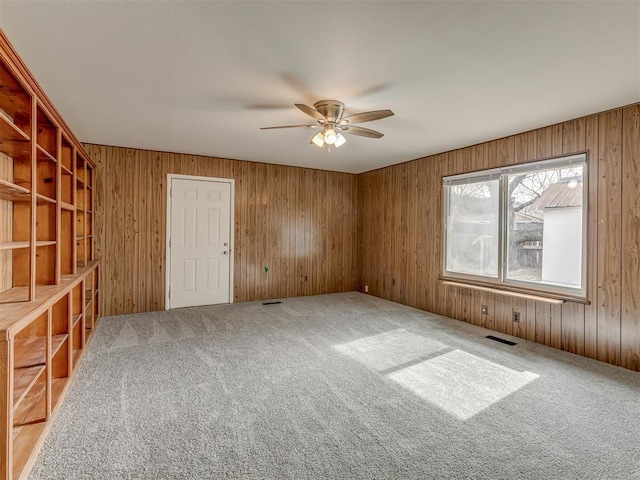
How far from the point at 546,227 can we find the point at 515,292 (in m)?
0.83

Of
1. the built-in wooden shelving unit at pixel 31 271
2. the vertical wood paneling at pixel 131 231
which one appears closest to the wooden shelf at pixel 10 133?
the built-in wooden shelving unit at pixel 31 271

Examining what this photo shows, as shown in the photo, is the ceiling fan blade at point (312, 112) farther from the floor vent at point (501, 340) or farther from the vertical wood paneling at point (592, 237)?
the floor vent at point (501, 340)

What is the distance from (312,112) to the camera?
2.70 metres

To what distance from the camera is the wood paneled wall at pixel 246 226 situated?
4.67 meters

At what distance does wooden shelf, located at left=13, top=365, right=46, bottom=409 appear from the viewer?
173 cm

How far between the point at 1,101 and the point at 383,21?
2.43 m

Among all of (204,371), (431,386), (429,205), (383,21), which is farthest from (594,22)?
(204,371)

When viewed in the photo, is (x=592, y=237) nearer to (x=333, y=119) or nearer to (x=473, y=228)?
(x=473, y=228)

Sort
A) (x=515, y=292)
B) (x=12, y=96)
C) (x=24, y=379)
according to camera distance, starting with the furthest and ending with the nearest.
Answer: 1. (x=515, y=292)
2. (x=12, y=96)
3. (x=24, y=379)

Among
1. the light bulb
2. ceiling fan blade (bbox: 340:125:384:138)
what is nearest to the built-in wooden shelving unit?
the light bulb

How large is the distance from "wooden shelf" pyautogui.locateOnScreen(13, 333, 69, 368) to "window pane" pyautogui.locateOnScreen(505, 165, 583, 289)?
4.62 meters

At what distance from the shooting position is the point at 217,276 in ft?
17.8

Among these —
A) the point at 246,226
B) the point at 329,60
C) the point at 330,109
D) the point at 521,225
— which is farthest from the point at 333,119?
the point at 246,226

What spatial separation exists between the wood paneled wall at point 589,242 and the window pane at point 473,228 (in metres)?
0.20
